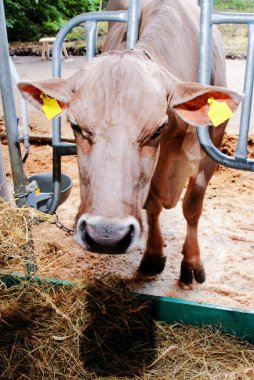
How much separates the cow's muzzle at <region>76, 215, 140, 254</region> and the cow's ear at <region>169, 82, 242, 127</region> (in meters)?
0.61

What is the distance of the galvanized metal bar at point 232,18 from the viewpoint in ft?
6.57

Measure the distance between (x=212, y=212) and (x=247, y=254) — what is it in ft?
2.18

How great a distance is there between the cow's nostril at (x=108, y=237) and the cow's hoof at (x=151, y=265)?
1.46 m

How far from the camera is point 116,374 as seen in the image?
2137mm

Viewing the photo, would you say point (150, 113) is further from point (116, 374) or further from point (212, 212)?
point (212, 212)

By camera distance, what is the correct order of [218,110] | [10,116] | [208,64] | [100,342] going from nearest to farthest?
[218,110], [208,64], [100,342], [10,116]

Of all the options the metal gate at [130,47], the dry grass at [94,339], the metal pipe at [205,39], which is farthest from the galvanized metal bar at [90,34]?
the dry grass at [94,339]

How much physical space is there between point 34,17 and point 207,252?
14.7 meters

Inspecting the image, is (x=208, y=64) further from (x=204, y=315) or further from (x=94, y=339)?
(x=94, y=339)

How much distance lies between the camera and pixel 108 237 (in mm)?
1588

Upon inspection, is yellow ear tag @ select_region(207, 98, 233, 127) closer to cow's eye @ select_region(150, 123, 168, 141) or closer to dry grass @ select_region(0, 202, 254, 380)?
cow's eye @ select_region(150, 123, 168, 141)

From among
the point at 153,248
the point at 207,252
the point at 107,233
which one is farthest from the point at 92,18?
the point at 207,252

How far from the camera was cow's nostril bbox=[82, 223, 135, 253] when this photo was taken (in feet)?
5.22

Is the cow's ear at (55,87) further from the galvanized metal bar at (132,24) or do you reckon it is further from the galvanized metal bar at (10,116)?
the galvanized metal bar at (132,24)
